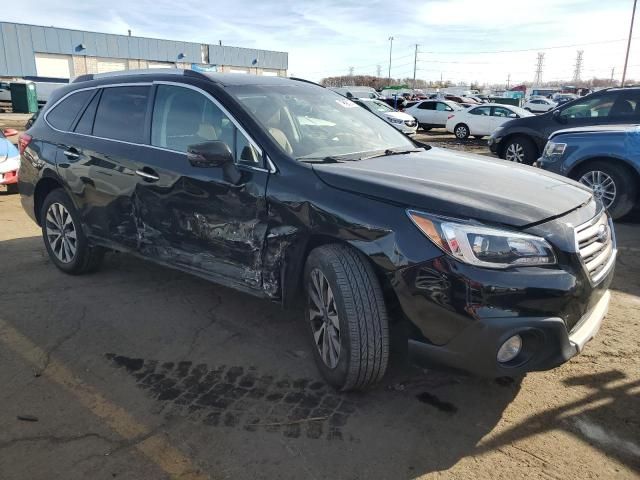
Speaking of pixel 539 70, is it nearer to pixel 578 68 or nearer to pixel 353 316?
pixel 578 68

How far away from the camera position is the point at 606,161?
269 inches

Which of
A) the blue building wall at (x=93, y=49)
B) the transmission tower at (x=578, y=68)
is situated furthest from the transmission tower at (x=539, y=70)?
the blue building wall at (x=93, y=49)

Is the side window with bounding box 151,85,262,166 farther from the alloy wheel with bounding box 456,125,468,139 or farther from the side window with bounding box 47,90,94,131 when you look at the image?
the alloy wheel with bounding box 456,125,468,139

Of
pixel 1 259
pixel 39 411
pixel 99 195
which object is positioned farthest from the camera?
pixel 1 259

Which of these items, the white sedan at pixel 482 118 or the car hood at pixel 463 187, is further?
the white sedan at pixel 482 118

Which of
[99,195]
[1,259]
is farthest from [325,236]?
[1,259]

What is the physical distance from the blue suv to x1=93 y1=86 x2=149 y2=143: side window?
5481 millimetres

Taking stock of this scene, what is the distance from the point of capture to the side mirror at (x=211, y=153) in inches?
127

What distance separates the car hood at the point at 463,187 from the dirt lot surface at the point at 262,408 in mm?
830

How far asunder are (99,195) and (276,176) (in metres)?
1.97

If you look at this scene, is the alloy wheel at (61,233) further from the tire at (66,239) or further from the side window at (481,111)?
the side window at (481,111)

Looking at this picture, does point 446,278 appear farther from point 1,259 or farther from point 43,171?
point 1,259

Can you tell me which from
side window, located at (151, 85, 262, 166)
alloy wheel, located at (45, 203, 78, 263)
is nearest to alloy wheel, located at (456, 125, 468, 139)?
alloy wheel, located at (45, 203, 78, 263)

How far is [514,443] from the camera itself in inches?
104
